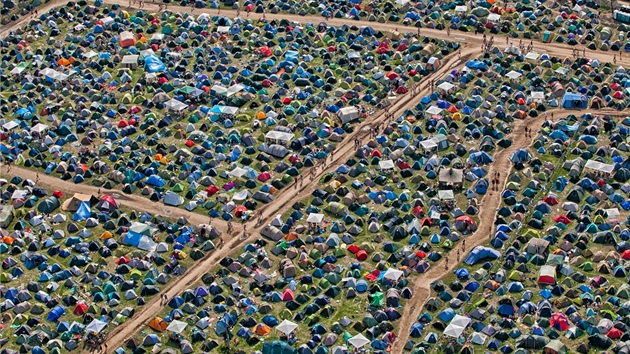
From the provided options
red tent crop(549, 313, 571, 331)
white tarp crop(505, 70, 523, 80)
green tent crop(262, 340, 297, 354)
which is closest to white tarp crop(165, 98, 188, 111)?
white tarp crop(505, 70, 523, 80)

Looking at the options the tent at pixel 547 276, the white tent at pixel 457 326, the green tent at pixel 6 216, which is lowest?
the green tent at pixel 6 216

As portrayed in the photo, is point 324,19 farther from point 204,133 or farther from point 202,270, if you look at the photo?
point 202,270

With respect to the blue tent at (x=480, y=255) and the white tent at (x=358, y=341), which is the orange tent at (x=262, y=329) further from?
the blue tent at (x=480, y=255)

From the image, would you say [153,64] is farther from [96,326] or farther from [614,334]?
[614,334]

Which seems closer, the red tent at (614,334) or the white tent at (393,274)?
the red tent at (614,334)

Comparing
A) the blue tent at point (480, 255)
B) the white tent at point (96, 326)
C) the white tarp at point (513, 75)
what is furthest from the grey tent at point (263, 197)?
the white tarp at point (513, 75)

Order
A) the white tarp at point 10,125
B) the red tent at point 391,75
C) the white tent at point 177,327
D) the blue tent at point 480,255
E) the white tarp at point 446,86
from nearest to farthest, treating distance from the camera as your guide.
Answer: the white tent at point 177,327
the blue tent at point 480,255
the white tarp at point 10,125
the white tarp at point 446,86
the red tent at point 391,75

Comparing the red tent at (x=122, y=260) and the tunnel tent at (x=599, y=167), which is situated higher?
the tunnel tent at (x=599, y=167)
